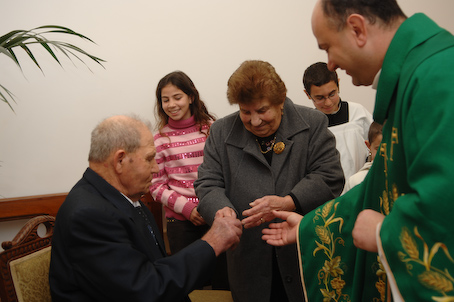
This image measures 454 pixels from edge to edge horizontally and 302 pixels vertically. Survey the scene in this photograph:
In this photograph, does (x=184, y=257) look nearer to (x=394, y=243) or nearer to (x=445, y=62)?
(x=394, y=243)

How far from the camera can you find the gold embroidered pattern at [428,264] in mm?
919

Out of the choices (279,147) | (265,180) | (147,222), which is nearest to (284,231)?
(265,180)

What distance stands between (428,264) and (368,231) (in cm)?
17

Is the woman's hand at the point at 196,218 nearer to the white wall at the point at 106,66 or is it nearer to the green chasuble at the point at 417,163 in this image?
the white wall at the point at 106,66

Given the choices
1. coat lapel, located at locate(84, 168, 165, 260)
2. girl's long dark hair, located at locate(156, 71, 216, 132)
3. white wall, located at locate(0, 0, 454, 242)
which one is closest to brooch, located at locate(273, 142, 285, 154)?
coat lapel, located at locate(84, 168, 165, 260)

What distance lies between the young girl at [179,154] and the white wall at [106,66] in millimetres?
514

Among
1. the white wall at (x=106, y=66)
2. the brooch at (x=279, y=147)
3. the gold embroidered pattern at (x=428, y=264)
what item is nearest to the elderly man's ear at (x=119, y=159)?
the brooch at (x=279, y=147)

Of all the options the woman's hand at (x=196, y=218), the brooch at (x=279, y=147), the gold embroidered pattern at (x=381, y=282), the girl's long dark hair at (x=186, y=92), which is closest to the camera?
the gold embroidered pattern at (x=381, y=282)

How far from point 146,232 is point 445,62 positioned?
1246mm

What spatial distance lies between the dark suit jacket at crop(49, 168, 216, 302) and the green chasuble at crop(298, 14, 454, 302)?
2.33 ft

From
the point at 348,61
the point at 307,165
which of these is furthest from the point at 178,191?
the point at 348,61

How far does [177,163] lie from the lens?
2.85 metres

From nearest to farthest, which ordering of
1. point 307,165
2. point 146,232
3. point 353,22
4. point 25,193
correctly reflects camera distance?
point 353,22 < point 146,232 < point 307,165 < point 25,193

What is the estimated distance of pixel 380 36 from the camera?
1.15 meters
